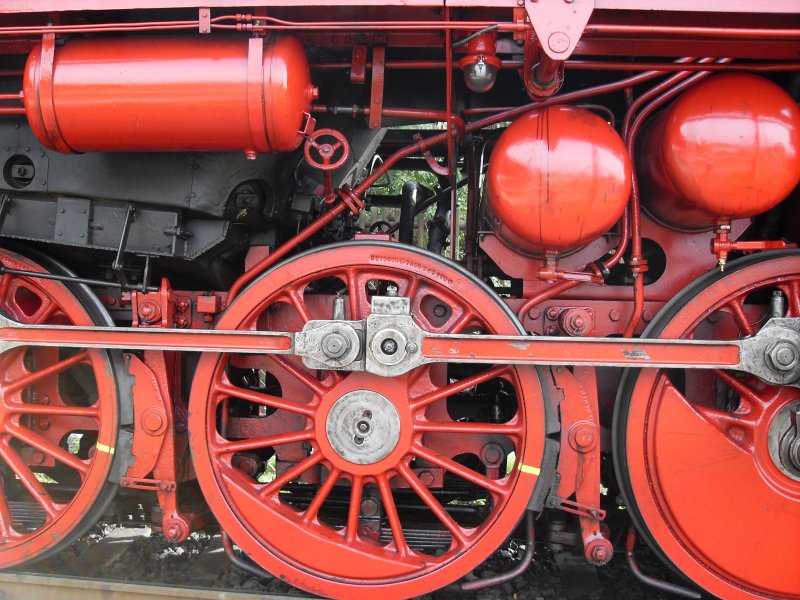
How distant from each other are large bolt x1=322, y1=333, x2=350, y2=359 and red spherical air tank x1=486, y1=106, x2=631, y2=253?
72 cm

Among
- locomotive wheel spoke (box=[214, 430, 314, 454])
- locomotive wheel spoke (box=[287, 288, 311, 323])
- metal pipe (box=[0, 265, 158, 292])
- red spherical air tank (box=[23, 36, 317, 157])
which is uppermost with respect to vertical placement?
red spherical air tank (box=[23, 36, 317, 157])

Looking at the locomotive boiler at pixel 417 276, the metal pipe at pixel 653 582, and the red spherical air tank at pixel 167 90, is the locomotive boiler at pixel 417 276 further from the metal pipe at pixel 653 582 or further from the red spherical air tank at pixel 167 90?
the metal pipe at pixel 653 582

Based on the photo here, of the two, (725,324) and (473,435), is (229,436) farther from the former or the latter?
(725,324)

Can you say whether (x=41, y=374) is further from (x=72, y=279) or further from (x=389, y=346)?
(x=389, y=346)

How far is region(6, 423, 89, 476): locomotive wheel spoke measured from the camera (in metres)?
2.40

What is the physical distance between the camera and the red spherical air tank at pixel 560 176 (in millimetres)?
1918

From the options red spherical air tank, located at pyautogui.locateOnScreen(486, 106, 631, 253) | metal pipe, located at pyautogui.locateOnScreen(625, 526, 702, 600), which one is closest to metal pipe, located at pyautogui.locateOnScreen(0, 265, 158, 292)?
red spherical air tank, located at pyautogui.locateOnScreen(486, 106, 631, 253)

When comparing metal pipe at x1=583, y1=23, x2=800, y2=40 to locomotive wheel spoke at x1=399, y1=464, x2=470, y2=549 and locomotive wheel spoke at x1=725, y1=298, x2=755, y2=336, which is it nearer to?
locomotive wheel spoke at x1=725, y1=298, x2=755, y2=336

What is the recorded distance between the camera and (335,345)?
6.82ft

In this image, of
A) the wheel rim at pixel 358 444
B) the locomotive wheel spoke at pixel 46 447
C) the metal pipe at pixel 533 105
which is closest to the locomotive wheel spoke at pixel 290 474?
the wheel rim at pixel 358 444

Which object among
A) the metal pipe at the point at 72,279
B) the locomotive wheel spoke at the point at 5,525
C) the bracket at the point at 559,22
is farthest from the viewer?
the locomotive wheel spoke at the point at 5,525

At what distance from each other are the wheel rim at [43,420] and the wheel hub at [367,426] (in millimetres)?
947

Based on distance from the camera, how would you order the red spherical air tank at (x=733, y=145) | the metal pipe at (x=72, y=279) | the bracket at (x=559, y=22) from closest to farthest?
the bracket at (x=559, y=22), the red spherical air tank at (x=733, y=145), the metal pipe at (x=72, y=279)

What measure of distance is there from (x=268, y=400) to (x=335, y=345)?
41 cm
